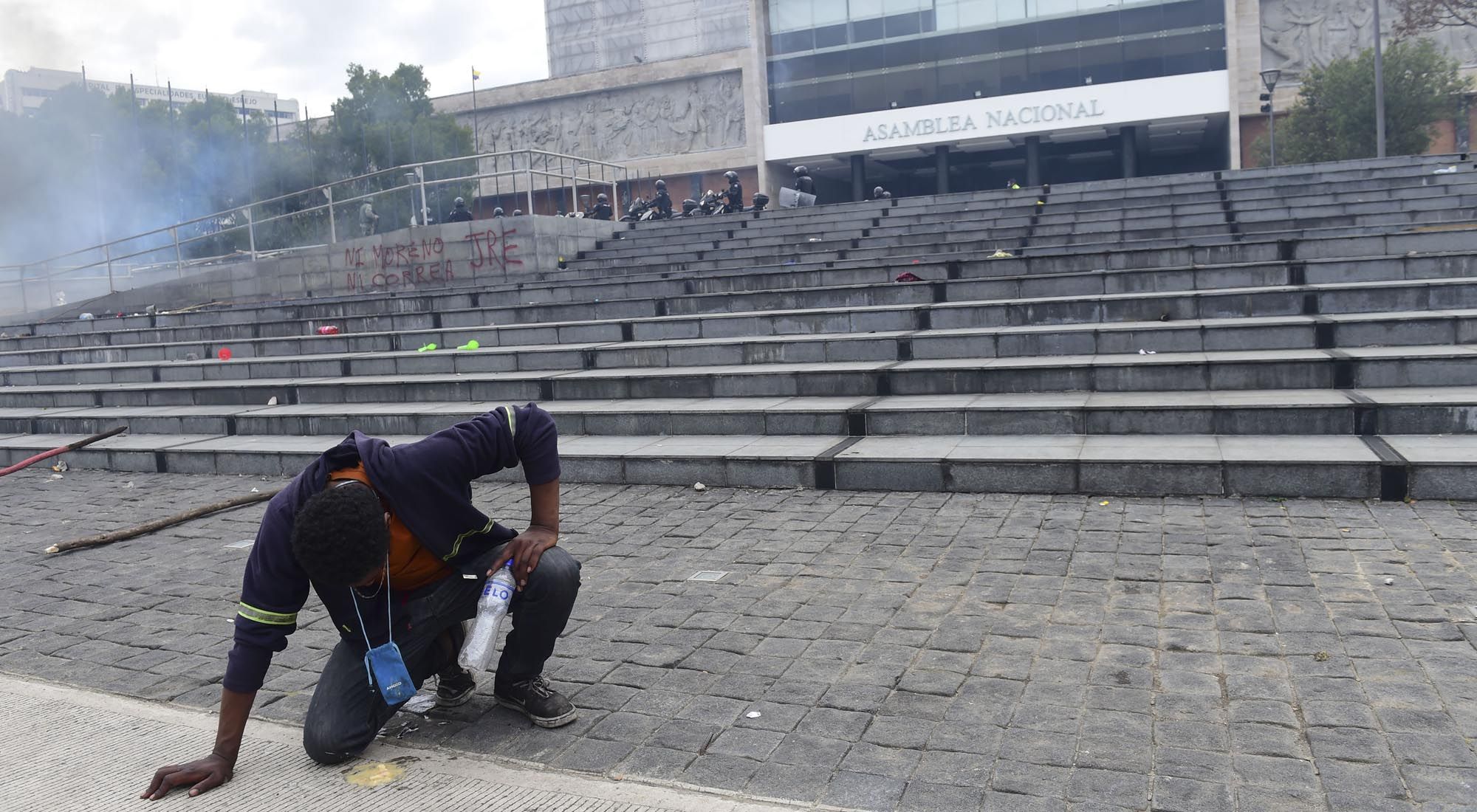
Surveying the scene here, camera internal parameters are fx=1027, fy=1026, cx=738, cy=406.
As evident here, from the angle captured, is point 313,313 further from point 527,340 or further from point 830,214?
point 830,214

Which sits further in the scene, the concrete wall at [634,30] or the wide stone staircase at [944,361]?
the concrete wall at [634,30]

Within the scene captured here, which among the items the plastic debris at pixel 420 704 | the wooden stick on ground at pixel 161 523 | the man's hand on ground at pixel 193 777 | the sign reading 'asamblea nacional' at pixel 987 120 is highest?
the sign reading 'asamblea nacional' at pixel 987 120

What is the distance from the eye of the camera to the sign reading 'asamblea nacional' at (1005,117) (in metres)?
37.6

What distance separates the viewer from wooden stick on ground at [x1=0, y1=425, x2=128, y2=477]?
9453mm

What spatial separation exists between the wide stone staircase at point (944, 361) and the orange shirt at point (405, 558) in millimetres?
3753

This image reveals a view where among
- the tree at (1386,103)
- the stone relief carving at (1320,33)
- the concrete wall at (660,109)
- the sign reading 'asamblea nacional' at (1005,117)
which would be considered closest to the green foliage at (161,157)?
the concrete wall at (660,109)

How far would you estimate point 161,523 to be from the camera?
7.00m

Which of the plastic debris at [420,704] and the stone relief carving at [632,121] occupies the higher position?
the stone relief carving at [632,121]

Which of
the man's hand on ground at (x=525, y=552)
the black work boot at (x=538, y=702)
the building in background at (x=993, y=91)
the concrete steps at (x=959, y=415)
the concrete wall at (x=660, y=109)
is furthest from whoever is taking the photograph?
the concrete wall at (x=660, y=109)

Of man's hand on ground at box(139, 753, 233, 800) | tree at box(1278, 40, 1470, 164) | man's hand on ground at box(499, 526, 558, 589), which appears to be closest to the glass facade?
tree at box(1278, 40, 1470, 164)

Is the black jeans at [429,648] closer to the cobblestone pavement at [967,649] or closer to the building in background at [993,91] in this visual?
the cobblestone pavement at [967,649]

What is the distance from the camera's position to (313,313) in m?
15.2

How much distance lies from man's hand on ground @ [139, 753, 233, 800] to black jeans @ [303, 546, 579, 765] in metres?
0.25

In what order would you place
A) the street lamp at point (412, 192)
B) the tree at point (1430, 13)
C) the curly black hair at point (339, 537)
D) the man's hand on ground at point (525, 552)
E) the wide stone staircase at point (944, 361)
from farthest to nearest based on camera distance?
the tree at point (1430, 13) → the street lamp at point (412, 192) → the wide stone staircase at point (944, 361) → the man's hand on ground at point (525, 552) → the curly black hair at point (339, 537)
